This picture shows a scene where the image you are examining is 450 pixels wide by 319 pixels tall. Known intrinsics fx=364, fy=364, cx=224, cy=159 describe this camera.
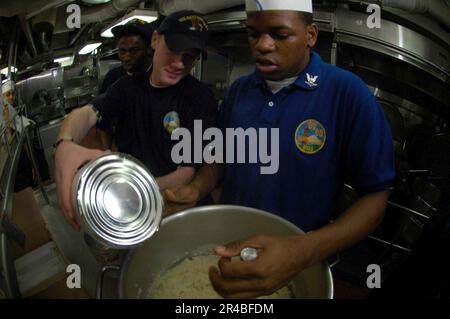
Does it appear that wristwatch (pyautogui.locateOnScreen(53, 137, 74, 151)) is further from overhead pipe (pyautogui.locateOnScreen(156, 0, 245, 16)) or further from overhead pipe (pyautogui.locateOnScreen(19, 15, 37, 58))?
overhead pipe (pyautogui.locateOnScreen(156, 0, 245, 16))

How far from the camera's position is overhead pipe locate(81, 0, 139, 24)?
69 cm

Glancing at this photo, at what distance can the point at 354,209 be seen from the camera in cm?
70

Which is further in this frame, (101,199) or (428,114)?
(428,114)

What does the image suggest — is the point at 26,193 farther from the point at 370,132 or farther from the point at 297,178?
the point at 370,132

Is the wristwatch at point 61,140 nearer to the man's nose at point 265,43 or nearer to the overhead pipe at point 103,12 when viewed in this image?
the overhead pipe at point 103,12

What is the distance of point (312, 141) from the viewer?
2.20 feet

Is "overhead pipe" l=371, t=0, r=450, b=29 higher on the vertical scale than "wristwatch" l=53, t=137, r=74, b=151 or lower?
higher

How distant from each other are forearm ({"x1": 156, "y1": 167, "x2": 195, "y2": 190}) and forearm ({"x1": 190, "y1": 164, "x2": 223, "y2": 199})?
0.05 feet

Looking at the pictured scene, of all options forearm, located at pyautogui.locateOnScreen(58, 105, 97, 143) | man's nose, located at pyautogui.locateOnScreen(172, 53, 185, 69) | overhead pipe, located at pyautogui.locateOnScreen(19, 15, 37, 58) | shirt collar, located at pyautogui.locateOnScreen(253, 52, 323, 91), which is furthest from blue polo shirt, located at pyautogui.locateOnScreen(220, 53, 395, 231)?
overhead pipe, located at pyautogui.locateOnScreen(19, 15, 37, 58)

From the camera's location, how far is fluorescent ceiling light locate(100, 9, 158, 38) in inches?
26.6

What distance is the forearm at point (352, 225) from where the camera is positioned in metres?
0.69

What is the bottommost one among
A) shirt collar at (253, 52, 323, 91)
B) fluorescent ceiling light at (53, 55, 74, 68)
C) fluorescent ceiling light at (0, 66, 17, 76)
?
shirt collar at (253, 52, 323, 91)

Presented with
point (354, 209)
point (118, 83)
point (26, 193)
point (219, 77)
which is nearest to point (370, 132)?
point (354, 209)
